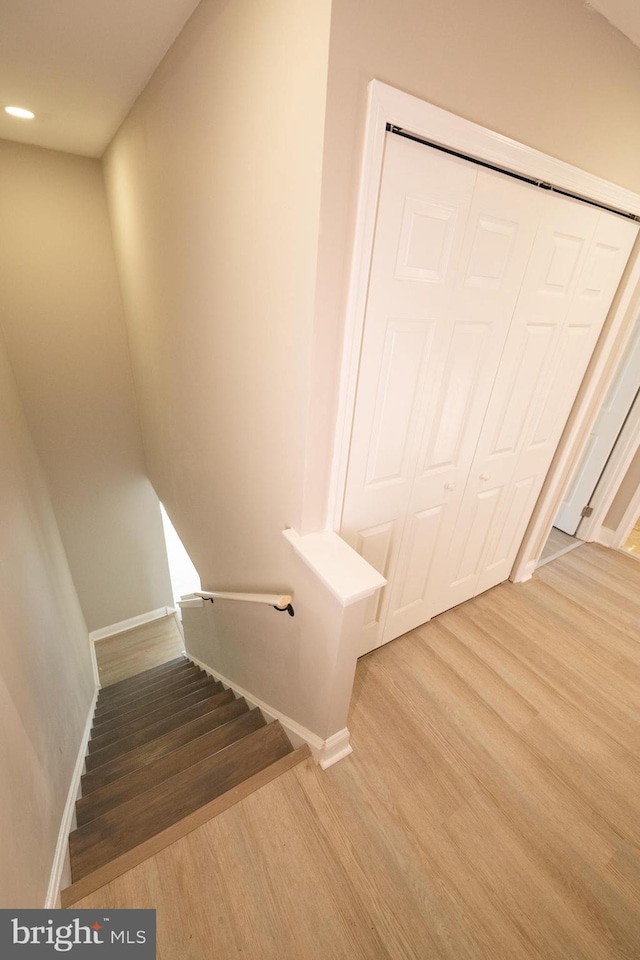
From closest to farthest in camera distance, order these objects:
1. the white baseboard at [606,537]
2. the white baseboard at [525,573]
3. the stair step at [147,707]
Result: the white baseboard at [525,573] → the stair step at [147,707] → the white baseboard at [606,537]

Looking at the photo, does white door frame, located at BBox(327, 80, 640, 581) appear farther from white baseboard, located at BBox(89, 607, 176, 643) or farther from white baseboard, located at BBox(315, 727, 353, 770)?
white baseboard, located at BBox(89, 607, 176, 643)

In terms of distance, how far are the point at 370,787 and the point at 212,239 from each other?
220 centimetres

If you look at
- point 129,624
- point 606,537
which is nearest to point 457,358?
point 606,537

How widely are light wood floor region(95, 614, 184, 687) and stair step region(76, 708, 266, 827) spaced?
2.57 m

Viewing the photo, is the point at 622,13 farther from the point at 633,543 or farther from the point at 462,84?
the point at 633,543

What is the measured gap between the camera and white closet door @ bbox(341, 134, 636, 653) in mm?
1119

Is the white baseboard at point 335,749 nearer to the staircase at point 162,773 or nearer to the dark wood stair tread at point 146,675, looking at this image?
the staircase at point 162,773

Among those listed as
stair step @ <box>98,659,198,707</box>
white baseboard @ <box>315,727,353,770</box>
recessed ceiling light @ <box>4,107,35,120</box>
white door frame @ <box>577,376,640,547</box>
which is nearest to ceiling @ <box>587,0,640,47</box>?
Answer: white door frame @ <box>577,376,640,547</box>

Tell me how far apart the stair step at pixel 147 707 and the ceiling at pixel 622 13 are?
3839 mm

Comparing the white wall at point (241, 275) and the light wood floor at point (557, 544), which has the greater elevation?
the white wall at point (241, 275)

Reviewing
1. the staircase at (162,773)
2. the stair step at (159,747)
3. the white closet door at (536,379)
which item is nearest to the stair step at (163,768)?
the staircase at (162,773)

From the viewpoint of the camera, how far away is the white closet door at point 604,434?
249cm

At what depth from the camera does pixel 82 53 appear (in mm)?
1485

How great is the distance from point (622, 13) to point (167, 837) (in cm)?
295
